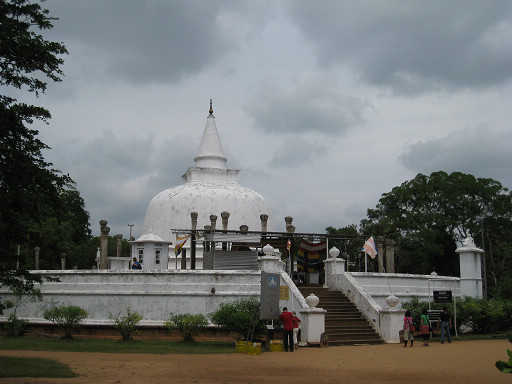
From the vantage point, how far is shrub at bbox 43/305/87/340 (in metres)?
22.2

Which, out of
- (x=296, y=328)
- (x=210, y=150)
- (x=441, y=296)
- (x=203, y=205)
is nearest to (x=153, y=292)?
(x=296, y=328)

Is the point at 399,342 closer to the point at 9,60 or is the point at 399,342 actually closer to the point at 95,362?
the point at 95,362

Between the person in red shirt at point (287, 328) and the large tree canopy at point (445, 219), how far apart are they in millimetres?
28668

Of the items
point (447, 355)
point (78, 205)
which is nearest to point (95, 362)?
point (447, 355)

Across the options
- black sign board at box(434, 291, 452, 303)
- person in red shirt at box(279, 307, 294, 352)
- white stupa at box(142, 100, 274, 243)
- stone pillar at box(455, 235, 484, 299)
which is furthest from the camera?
white stupa at box(142, 100, 274, 243)

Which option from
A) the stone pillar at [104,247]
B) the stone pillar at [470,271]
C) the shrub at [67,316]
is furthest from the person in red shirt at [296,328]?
the stone pillar at [470,271]

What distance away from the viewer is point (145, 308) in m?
23.9

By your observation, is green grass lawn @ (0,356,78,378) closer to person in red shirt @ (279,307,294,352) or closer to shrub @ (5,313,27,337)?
person in red shirt @ (279,307,294,352)

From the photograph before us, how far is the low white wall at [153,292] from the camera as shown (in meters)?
23.8

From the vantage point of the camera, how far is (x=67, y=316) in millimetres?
22188

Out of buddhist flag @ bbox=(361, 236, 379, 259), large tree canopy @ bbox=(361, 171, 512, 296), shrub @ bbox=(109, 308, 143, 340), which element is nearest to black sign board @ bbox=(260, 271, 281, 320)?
shrub @ bbox=(109, 308, 143, 340)

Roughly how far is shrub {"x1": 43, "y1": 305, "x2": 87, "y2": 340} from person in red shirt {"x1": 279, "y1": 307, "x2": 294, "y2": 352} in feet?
A: 27.4

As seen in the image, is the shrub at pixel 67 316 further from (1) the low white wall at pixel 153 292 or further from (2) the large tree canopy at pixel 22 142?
(2) the large tree canopy at pixel 22 142

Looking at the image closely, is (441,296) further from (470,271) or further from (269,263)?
(269,263)
